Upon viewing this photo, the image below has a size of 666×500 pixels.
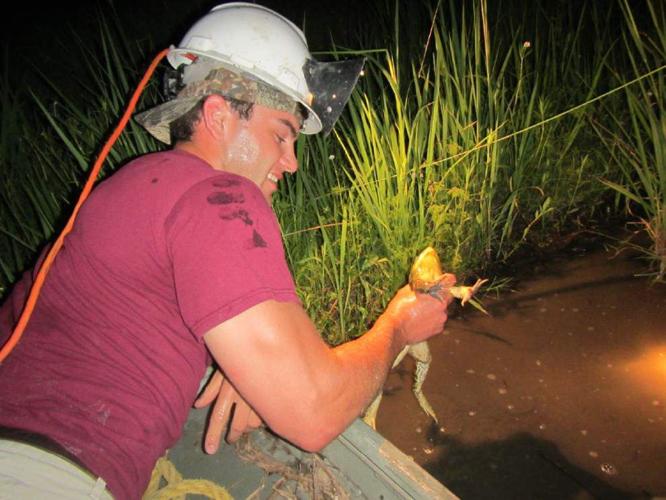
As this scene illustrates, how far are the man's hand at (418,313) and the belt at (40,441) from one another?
3.17ft

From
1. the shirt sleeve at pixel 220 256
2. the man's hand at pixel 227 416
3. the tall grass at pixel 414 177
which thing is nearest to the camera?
the shirt sleeve at pixel 220 256

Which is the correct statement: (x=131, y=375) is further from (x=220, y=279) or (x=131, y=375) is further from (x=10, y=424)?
(x=220, y=279)

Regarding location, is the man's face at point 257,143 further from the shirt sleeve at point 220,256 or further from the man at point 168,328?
the shirt sleeve at point 220,256

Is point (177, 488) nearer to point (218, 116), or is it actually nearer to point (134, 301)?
point (134, 301)

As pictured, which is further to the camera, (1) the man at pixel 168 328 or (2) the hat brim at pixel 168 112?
(2) the hat brim at pixel 168 112

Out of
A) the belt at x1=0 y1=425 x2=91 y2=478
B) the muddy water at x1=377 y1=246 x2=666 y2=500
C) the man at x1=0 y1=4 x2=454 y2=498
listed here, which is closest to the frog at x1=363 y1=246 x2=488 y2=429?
the muddy water at x1=377 y1=246 x2=666 y2=500

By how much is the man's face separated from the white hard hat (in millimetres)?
98

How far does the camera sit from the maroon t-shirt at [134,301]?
3.12 ft

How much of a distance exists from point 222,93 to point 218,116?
70 mm

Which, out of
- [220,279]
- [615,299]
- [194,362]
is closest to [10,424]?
[194,362]

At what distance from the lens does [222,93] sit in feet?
4.17

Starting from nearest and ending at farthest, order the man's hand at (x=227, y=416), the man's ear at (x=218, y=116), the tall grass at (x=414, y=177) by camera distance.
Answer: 1. the man's ear at (x=218, y=116)
2. the man's hand at (x=227, y=416)
3. the tall grass at (x=414, y=177)

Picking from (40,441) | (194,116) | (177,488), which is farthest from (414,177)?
(40,441)

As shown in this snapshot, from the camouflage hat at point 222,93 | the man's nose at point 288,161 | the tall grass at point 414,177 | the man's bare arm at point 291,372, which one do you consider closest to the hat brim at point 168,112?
the camouflage hat at point 222,93
